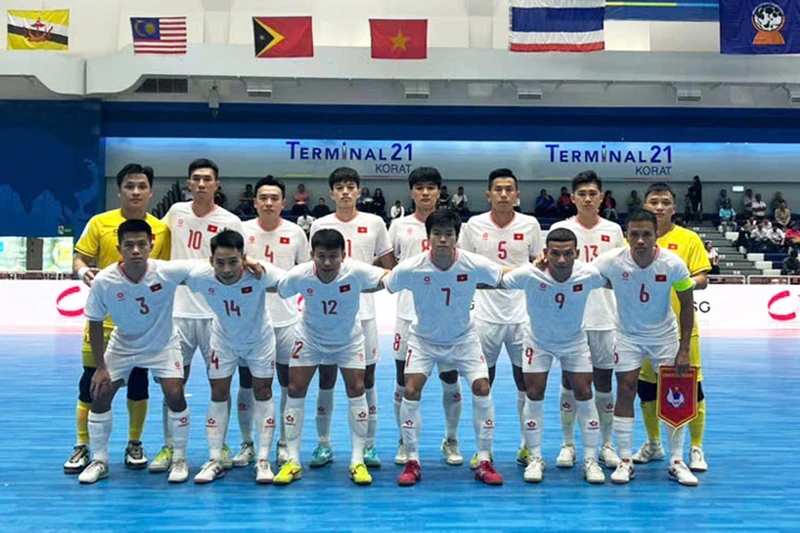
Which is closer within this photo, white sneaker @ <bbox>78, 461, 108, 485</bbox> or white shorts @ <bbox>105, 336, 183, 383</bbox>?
white sneaker @ <bbox>78, 461, 108, 485</bbox>

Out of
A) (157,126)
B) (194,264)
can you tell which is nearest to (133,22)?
(157,126)

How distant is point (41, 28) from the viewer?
21.1 meters

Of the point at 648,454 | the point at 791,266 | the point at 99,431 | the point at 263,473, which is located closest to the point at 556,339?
the point at 648,454

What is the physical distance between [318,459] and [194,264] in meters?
1.70

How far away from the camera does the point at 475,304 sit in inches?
274

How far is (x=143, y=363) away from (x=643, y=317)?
3578 mm

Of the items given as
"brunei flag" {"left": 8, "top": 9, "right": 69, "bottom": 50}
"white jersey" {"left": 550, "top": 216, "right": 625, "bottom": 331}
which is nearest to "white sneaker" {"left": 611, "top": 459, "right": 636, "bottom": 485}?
"white jersey" {"left": 550, "top": 216, "right": 625, "bottom": 331}

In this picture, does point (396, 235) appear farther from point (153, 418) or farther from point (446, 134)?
point (446, 134)

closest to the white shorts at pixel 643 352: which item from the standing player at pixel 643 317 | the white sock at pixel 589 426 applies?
the standing player at pixel 643 317

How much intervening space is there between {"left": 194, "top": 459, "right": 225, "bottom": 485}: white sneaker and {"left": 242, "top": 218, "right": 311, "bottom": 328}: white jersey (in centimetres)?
120

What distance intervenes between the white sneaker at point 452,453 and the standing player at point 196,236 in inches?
65.1

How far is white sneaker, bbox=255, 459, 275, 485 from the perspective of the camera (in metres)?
5.92

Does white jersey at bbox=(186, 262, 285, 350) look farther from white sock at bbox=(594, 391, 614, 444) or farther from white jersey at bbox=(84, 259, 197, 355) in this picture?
white sock at bbox=(594, 391, 614, 444)

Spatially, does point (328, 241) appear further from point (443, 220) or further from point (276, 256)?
point (276, 256)
